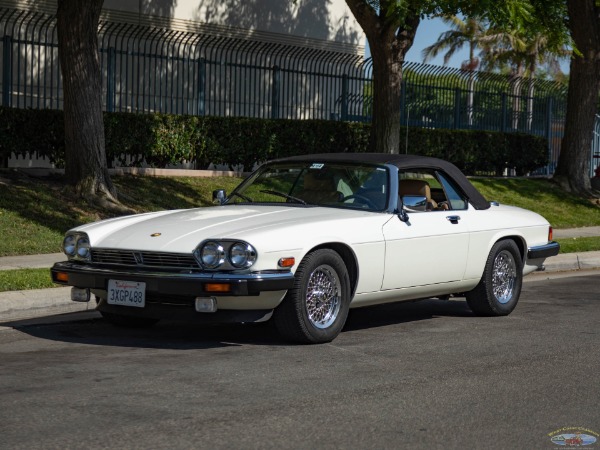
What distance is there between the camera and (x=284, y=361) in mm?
7734

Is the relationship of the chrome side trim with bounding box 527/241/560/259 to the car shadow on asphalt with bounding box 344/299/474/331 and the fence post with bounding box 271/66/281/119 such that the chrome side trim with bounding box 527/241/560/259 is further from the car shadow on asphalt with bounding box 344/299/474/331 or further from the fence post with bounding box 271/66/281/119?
the fence post with bounding box 271/66/281/119

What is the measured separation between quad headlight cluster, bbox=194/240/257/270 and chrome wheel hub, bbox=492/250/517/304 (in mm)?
3058

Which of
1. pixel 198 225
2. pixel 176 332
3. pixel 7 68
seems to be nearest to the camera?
pixel 198 225

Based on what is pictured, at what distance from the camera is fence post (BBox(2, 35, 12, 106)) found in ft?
57.8

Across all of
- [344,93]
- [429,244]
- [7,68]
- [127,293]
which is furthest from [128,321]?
[344,93]

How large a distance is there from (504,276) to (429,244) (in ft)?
4.34

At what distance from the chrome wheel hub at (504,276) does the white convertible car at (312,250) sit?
12mm

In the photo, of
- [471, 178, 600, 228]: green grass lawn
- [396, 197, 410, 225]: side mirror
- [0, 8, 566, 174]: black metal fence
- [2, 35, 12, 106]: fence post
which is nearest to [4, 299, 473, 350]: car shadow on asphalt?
[396, 197, 410, 225]: side mirror

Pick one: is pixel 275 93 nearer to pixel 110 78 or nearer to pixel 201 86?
pixel 201 86

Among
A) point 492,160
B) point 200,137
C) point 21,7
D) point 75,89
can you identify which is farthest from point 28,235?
point 492,160

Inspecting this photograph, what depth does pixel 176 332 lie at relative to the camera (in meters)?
9.07

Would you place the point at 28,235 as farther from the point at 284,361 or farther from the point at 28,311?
the point at 284,361

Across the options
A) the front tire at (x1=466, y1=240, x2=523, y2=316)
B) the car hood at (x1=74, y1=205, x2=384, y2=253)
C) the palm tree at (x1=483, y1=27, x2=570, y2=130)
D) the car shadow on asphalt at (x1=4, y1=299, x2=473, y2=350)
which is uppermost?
the palm tree at (x1=483, y1=27, x2=570, y2=130)

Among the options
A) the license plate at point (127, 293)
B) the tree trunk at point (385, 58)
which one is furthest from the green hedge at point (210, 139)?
the license plate at point (127, 293)
